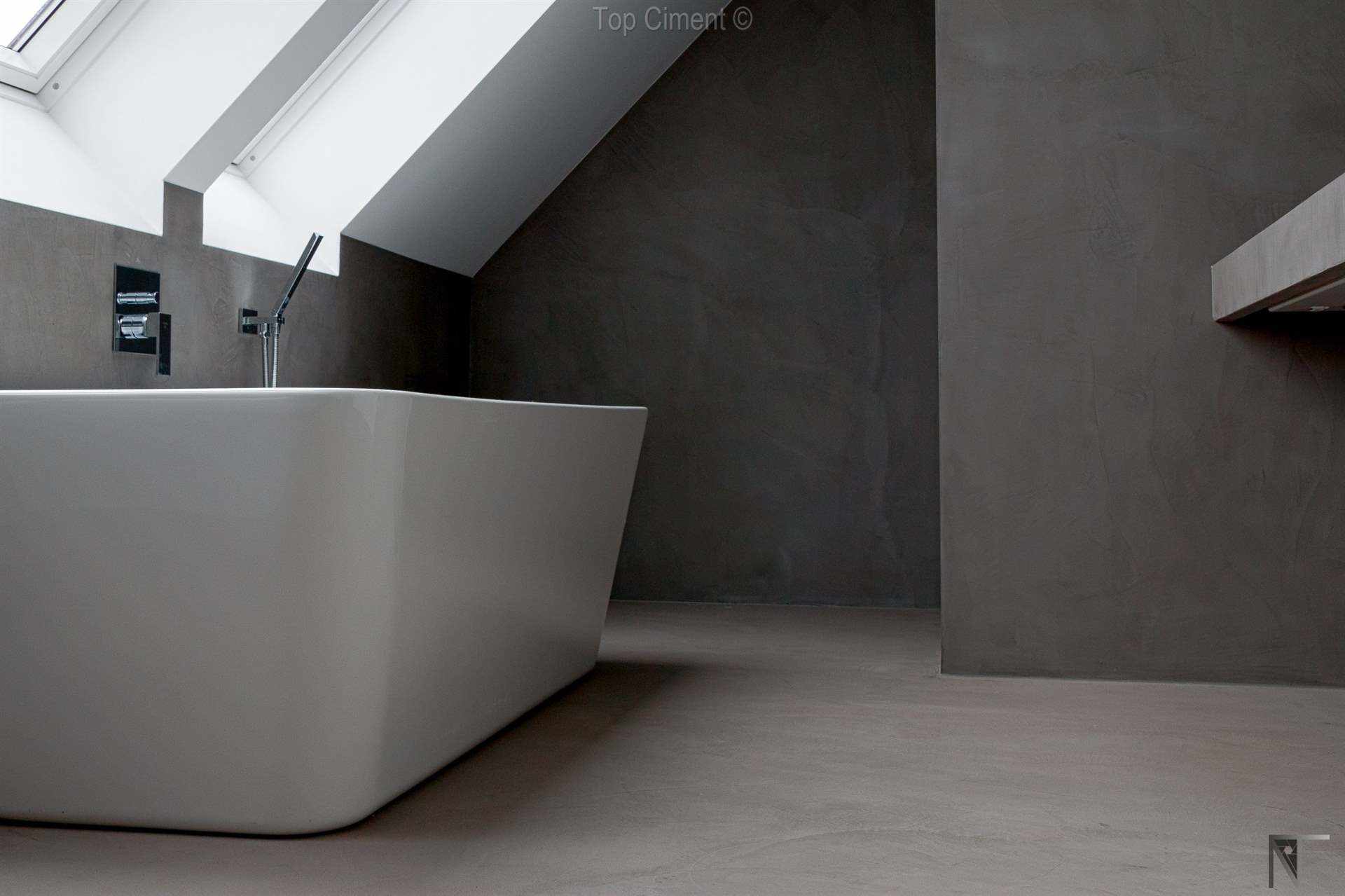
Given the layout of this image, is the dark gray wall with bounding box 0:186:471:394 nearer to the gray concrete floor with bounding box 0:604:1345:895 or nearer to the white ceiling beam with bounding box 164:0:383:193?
the white ceiling beam with bounding box 164:0:383:193

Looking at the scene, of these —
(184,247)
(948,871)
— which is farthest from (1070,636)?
(184,247)

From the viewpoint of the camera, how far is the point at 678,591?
14.5 ft

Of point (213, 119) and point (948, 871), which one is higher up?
point (213, 119)

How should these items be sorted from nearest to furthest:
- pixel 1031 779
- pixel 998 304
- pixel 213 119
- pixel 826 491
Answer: pixel 1031 779
pixel 213 119
pixel 998 304
pixel 826 491

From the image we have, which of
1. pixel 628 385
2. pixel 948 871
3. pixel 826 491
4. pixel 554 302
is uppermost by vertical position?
pixel 554 302

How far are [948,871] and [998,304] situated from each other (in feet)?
5.67

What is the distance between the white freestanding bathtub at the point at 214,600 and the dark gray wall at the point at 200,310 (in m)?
0.86

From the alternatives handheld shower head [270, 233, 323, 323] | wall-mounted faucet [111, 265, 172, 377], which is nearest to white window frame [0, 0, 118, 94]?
wall-mounted faucet [111, 265, 172, 377]

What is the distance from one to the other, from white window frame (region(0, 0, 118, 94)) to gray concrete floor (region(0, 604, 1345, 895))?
1731 millimetres

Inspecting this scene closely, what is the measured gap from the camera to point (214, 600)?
63.7 inches

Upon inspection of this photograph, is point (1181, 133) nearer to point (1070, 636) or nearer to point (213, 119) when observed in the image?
point (1070, 636)

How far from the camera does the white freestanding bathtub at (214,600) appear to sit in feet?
5.23

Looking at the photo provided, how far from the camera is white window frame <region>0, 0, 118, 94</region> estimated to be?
106 inches

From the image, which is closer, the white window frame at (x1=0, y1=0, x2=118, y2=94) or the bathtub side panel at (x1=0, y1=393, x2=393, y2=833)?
the bathtub side panel at (x1=0, y1=393, x2=393, y2=833)
